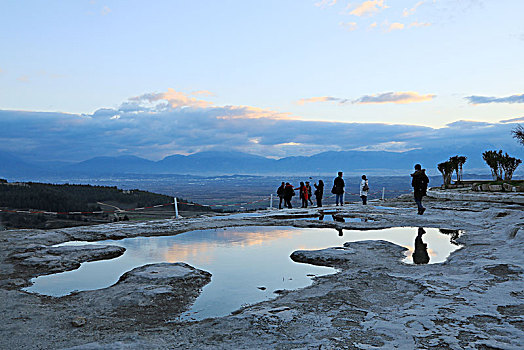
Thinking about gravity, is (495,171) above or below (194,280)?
above

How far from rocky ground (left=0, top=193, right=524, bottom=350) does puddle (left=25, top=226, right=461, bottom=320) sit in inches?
14.6

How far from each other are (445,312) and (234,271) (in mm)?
4256

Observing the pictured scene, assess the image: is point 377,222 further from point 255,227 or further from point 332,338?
point 332,338

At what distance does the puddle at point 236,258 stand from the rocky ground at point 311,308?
370 mm

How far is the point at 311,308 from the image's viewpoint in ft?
19.1

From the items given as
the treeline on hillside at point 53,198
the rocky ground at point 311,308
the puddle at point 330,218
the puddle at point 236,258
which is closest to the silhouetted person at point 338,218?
the puddle at point 330,218

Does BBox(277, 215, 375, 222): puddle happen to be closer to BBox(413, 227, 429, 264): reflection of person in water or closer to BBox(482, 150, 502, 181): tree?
BBox(413, 227, 429, 264): reflection of person in water

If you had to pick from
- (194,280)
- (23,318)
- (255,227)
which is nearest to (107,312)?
(23,318)

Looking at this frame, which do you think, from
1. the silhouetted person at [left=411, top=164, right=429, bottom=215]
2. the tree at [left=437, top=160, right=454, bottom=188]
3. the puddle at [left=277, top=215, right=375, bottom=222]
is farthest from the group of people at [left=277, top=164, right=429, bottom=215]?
the tree at [left=437, top=160, right=454, bottom=188]

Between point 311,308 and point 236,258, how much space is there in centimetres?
415

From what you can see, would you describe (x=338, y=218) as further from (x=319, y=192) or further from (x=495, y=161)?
(x=495, y=161)

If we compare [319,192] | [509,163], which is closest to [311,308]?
[319,192]

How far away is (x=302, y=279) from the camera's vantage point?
7746mm

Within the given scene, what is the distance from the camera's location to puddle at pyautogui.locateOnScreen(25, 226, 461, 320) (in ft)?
22.9
